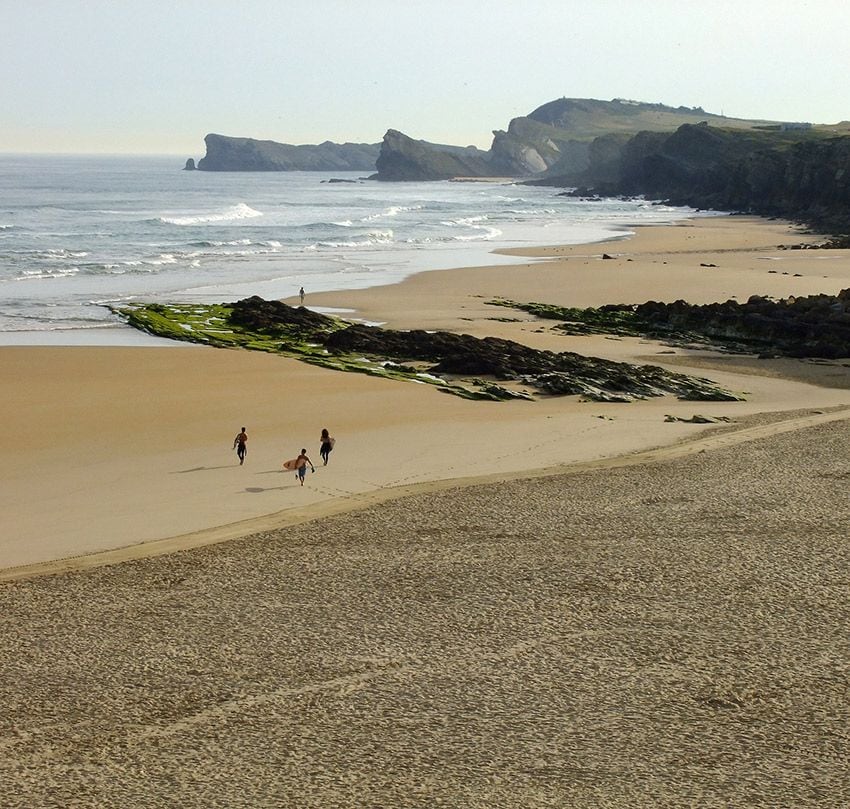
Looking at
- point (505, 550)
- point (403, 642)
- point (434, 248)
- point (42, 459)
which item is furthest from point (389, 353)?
point (434, 248)

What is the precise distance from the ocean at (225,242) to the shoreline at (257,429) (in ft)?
25.5

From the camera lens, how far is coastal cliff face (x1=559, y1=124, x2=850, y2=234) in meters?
98.9

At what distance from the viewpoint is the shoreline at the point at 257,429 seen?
19.5 m

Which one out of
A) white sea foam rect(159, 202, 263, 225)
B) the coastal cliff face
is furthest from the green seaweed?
the coastal cliff face

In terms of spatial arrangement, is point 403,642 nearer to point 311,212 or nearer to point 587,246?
point 587,246

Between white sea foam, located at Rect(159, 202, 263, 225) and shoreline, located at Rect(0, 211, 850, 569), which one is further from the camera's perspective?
white sea foam, located at Rect(159, 202, 263, 225)

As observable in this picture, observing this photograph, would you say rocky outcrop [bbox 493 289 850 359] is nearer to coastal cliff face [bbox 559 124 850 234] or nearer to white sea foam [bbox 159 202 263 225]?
coastal cliff face [bbox 559 124 850 234]

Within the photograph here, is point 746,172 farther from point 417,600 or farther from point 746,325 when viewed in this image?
point 417,600

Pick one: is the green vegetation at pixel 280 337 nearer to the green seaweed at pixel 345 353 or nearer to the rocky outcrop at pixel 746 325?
the green seaweed at pixel 345 353

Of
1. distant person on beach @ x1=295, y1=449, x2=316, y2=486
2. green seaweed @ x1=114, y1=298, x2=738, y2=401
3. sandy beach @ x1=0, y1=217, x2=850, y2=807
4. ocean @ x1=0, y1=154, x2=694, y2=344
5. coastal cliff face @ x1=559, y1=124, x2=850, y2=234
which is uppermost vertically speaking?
coastal cliff face @ x1=559, y1=124, x2=850, y2=234

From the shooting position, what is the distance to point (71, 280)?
52.4 meters

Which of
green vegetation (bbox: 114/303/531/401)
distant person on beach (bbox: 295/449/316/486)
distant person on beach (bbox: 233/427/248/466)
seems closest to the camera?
distant person on beach (bbox: 295/449/316/486)

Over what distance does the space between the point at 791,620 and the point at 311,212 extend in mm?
100998

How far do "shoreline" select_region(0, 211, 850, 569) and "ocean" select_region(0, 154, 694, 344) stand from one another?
777 centimetres
